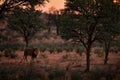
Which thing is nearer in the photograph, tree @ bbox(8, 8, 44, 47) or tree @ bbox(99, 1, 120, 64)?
tree @ bbox(99, 1, 120, 64)

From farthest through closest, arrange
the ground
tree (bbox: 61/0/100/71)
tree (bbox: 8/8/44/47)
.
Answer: tree (bbox: 8/8/44/47) → the ground → tree (bbox: 61/0/100/71)

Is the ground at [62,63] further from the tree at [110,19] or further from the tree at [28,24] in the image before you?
the tree at [28,24]

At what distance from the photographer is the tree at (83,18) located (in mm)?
22344

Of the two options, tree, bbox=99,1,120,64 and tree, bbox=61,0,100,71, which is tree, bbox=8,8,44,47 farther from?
tree, bbox=99,1,120,64

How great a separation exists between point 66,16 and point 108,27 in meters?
4.01

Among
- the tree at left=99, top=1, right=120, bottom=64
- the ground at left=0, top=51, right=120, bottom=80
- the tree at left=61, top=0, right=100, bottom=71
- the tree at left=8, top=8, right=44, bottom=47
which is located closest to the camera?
the tree at left=99, top=1, right=120, bottom=64

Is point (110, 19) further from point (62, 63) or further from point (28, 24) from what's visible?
point (28, 24)

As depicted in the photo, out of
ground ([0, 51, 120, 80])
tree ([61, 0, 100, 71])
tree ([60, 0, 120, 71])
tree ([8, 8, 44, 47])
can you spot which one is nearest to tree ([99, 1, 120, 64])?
tree ([60, 0, 120, 71])

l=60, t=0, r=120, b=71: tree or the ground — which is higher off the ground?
l=60, t=0, r=120, b=71: tree

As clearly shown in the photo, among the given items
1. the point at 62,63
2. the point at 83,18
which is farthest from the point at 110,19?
the point at 62,63

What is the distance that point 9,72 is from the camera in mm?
20406

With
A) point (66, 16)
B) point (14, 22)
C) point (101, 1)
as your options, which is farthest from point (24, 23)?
point (101, 1)

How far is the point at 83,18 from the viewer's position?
22.7 m

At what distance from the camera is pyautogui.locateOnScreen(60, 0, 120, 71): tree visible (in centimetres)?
2234
